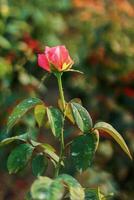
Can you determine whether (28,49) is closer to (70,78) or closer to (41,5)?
(70,78)

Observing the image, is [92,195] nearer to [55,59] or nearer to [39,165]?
[39,165]

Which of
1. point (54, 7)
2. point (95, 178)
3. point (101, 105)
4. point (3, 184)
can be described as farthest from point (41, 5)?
point (95, 178)

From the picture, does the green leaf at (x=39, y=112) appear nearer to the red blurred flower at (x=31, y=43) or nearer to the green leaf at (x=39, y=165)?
the green leaf at (x=39, y=165)

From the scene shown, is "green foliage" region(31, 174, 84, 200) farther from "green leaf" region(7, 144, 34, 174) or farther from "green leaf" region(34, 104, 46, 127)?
"green leaf" region(34, 104, 46, 127)

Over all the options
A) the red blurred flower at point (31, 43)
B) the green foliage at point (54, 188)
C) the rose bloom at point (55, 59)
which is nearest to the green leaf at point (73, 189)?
the green foliage at point (54, 188)

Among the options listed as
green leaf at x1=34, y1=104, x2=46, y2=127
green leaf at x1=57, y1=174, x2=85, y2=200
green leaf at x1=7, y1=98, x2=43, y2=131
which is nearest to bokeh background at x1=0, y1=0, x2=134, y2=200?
green leaf at x1=34, y1=104, x2=46, y2=127

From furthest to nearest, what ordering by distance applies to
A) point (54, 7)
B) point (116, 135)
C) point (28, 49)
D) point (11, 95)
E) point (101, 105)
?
point (54, 7)
point (101, 105)
point (28, 49)
point (11, 95)
point (116, 135)
